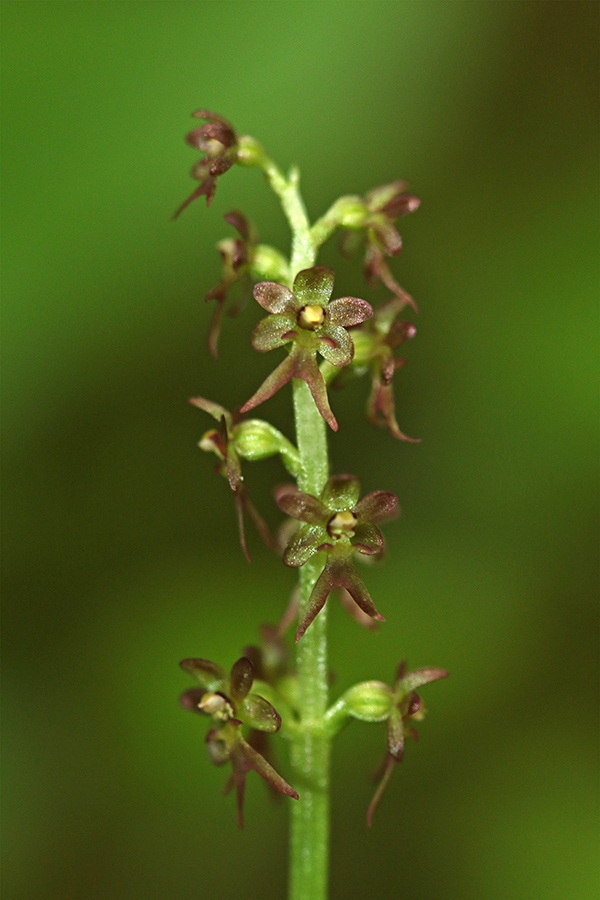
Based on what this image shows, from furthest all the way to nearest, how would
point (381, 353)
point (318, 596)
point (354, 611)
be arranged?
1. point (354, 611)
2. point (381, 353)
3. point (318, 596)

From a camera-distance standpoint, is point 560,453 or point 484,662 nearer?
point 484,662

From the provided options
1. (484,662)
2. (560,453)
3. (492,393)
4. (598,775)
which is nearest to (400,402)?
(492,393)

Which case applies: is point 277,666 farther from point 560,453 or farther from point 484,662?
point 560,453

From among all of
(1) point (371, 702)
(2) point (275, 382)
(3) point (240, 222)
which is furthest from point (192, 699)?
(3) point (240, 222)

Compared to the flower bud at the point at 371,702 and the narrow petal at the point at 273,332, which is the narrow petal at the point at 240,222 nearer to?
the narrow petal at the point at 273,332

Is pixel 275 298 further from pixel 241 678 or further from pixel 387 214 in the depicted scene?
pixel 241 678

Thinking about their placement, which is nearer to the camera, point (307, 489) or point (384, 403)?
point (307, 489)

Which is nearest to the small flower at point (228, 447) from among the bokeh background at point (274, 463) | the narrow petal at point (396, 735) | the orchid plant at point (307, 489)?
the orchid plant at point (307, 489)
